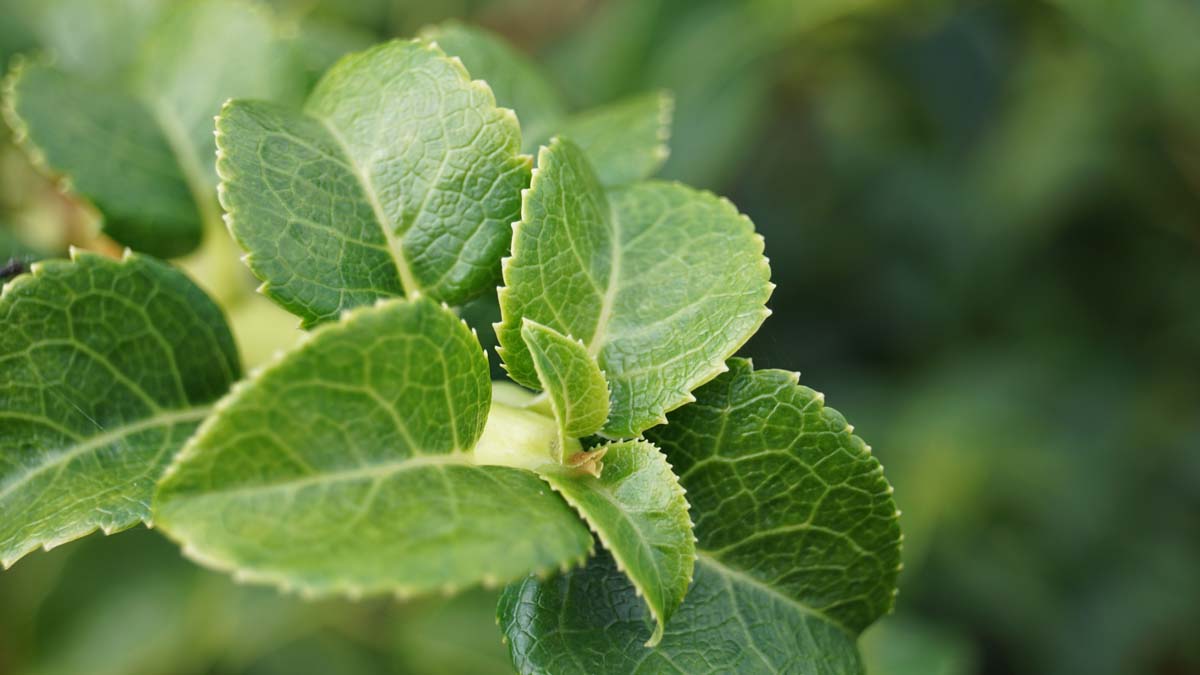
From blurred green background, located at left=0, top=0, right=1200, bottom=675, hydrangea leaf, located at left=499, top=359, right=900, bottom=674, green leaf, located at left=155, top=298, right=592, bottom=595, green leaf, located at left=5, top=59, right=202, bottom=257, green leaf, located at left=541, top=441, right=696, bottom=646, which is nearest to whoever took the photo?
green leaf, located at left=155, top=298, right=592, bottom=595

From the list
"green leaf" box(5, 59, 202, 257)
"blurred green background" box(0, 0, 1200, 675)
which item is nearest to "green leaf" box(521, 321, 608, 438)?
"green leaf" box(5, 59, 202, 257)

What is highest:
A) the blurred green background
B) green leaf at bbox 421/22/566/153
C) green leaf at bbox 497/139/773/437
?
green leaf at bbox 421/22/566/153

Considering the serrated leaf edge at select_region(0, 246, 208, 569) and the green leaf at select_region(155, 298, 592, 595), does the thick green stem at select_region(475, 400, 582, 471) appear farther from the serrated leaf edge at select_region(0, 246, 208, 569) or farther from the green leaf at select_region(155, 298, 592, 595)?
the serrated leaf edge at select_region(0, 246, 208, 569)

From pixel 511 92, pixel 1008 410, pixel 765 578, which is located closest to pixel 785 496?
pixel 765 578

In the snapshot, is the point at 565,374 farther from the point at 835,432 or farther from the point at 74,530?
the point at 74,530

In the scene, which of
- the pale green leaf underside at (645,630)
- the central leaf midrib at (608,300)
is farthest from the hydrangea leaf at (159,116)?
the pale green leaf underside at (645,630)
